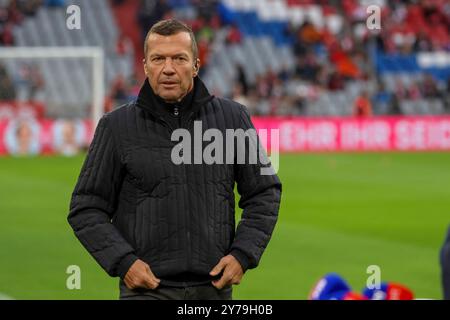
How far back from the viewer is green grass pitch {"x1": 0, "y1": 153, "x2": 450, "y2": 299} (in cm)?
1013

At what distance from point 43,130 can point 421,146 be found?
31.0ft

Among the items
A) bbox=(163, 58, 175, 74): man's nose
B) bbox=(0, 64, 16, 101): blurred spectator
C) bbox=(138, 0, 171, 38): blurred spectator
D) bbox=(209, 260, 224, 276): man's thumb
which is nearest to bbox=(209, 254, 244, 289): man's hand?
bbox=(209, 260, 224, 276): man's thumb

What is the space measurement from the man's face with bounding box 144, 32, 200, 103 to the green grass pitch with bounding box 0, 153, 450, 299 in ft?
17.1

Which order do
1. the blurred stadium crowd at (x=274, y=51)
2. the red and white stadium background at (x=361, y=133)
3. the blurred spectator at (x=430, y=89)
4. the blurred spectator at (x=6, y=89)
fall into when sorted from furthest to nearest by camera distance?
the blurred spectator at (x=430, y=89) → the blurred stadium crowd at (x=274, y=51) → the red and white stadium background at (x=361, y=133) → the blurred spectator at (x=6, y=89)

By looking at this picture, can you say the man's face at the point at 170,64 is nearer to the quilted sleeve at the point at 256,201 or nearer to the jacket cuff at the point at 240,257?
the quilted sleeve at the point at 256,201

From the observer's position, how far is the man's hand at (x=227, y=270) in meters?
4.33

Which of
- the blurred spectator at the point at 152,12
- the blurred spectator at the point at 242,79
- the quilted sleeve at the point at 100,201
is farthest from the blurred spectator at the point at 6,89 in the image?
the quilted sleeve at the point at 100,201

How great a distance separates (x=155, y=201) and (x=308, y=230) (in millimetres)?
9688

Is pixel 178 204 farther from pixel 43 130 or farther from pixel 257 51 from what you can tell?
pixel 257 51

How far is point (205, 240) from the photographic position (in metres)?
4.34

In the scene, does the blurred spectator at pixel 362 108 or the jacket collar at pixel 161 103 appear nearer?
the jacket collar at pixel 161 103

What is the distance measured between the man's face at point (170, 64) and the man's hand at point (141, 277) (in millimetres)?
657

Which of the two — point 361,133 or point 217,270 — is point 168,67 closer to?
point 217,270

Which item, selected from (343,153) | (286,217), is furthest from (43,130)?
(286,217)
